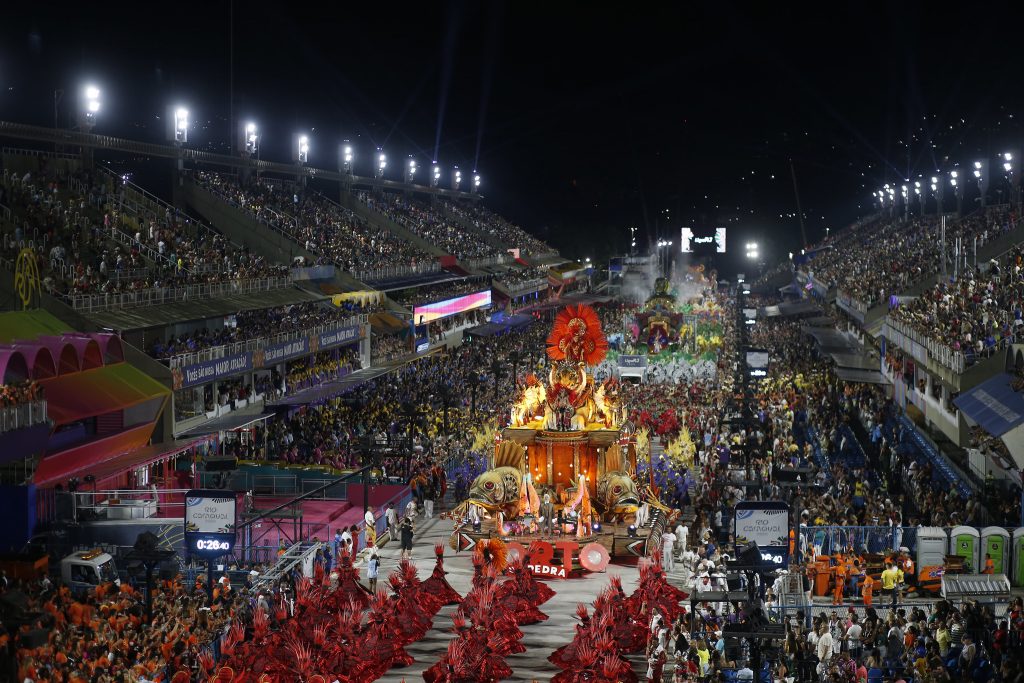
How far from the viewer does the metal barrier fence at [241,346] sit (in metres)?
35.9

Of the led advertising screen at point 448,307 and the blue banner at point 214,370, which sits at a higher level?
the led advertising screen at point 448,307

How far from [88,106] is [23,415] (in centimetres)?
2369

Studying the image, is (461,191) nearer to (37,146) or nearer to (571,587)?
(37,146)

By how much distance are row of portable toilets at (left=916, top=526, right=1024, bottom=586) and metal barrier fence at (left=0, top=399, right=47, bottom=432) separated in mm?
18824

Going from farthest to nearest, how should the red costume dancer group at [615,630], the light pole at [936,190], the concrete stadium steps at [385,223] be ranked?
the light pole at [936,190], the concrete stadium steps at [385,223], the red costume dancer group at [615,630]

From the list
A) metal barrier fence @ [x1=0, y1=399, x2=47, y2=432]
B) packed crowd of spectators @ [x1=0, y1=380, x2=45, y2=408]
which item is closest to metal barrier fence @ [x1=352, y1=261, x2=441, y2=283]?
packed crowd of spectators @ [x1=0, y1=380, x2=45, y2=408]

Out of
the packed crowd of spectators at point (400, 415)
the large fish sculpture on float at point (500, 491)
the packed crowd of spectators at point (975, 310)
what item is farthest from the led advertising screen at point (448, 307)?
the large fish sculpture on float at point (500, 491)

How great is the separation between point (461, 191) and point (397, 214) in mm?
35207

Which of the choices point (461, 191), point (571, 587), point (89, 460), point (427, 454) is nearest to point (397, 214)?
point (461, 191)

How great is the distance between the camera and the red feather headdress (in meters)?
30.7

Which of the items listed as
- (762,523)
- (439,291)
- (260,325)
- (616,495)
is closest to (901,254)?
(439,291)

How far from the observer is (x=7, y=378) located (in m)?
28.1

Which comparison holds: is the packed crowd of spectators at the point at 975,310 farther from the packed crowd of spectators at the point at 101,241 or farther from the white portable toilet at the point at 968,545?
the packed crowd of spectators at the point at 101,241

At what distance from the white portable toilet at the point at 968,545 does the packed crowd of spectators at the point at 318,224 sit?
39.7 meters
